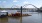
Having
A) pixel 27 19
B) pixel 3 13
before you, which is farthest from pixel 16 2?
pixel 27 19

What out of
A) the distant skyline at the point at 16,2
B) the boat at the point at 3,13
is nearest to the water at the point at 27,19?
the boat at the point at 3,13

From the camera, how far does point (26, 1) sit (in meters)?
3.81

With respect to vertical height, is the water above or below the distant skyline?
below

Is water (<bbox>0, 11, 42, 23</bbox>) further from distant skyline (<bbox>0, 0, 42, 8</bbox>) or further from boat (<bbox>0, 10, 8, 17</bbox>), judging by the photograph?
distant skyline (<bbox>0, 0, 42, 8</bbox>)

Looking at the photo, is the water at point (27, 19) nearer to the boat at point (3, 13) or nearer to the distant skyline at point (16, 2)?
the boat at point (3, 13)

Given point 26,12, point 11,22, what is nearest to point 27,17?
point 26,12

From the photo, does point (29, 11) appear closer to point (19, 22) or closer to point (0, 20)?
point (19, 22)

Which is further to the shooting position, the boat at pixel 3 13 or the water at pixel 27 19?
the boat at pixel 3 13

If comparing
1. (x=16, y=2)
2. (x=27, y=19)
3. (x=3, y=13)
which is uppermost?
(x=16, y=2)

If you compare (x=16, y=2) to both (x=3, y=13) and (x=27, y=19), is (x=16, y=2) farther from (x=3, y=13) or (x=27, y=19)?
(x=27, y=19)

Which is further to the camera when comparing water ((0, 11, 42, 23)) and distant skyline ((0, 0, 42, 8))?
distant skyline ((0, 0, 42, 8))

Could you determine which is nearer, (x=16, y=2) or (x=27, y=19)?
(x=27, y=19)

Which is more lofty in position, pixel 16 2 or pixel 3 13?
pixel 16 2

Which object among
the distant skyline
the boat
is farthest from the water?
the distant skyline
